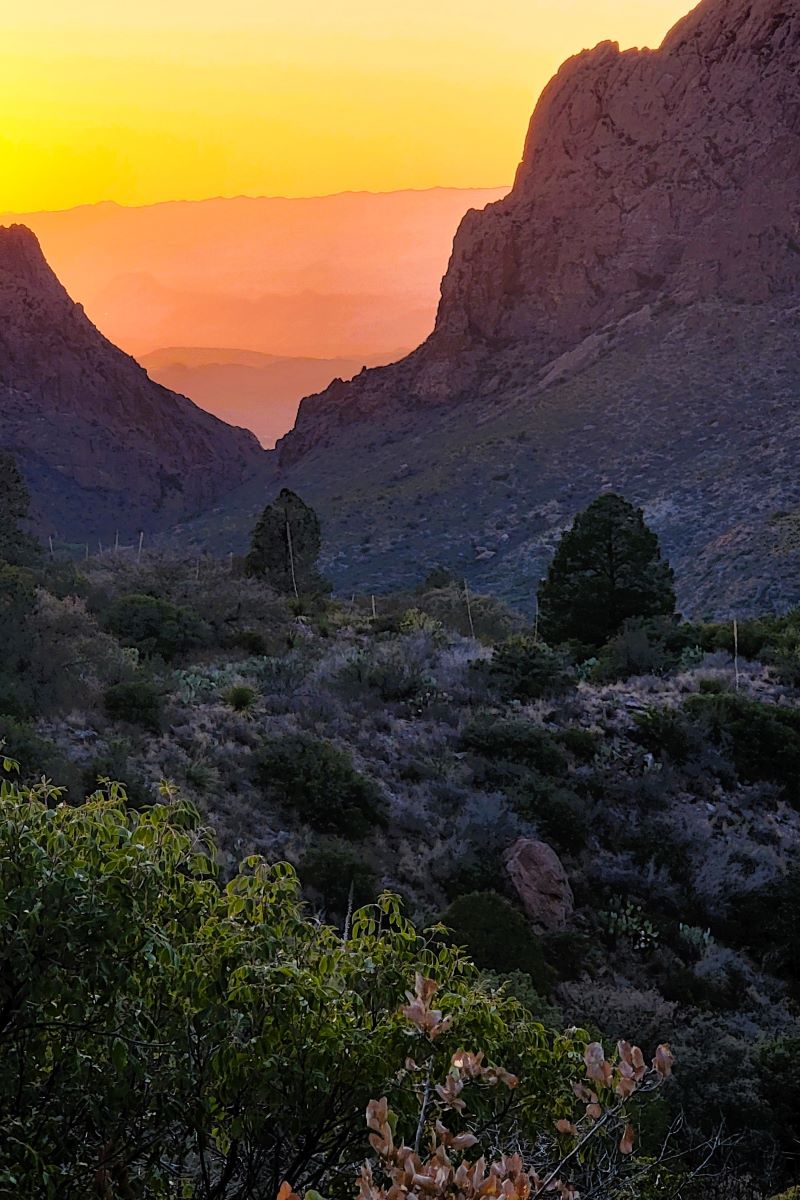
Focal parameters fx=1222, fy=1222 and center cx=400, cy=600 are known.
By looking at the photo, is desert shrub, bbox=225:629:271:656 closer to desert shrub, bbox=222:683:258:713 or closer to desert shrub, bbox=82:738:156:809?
desert shrub, bbox=222:683:258:713

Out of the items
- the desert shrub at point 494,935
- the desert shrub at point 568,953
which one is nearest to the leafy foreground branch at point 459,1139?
the desert shrub at point 494,935

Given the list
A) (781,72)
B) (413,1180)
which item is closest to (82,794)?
(413,1180)

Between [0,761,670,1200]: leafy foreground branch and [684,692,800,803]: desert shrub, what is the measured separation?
1422 centimetres

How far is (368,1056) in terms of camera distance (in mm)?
4527

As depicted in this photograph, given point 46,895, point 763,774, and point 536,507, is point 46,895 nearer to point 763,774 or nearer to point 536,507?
point 763,774

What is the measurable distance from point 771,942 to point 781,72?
92137mm

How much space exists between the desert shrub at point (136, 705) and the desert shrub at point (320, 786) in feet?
5.15

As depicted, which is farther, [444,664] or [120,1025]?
[444,664]

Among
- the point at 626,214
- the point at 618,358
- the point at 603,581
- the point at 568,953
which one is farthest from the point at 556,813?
the point at 626,214

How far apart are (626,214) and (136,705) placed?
88.9 meters

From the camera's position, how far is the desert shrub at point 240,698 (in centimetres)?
1802

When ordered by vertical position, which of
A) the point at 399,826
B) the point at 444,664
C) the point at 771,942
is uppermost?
the point at 444,664

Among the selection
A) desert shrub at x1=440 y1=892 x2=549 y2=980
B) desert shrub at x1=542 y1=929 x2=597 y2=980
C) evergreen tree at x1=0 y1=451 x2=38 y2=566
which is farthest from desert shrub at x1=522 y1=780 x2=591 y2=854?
evergreen tree at x1=0 y1=451 x2=38 y2=566

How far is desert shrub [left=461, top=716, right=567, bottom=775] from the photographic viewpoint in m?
17.7
